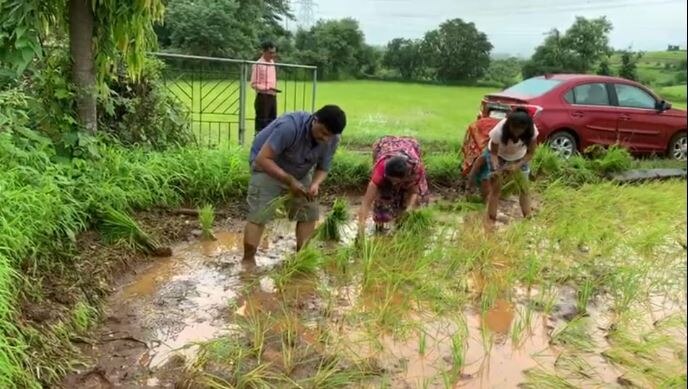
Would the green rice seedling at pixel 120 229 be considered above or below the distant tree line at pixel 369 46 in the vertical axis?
below

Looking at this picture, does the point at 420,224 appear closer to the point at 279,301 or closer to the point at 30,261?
the point at 279,301

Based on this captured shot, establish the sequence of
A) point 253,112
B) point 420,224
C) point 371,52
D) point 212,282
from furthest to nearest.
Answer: point 371,52, point 253,112, point 420,224, point 212,282

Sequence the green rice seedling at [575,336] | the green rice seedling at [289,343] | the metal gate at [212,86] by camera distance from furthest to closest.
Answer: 1. the metal gate at [212,86]
2. the green rice seedling at [575,336]
3. the green rice seedling at [289,343]

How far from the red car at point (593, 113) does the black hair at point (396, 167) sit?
184 inches

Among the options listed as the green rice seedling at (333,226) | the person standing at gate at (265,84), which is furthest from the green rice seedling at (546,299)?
the person standing at gate at (265,84)

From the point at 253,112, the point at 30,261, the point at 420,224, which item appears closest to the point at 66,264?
the point at 30,261

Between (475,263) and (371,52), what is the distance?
42.4ft

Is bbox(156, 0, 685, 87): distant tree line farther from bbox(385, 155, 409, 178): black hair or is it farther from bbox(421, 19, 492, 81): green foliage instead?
bbox(385, 155, 409, 178): black hair

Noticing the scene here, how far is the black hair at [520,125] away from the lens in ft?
17.4

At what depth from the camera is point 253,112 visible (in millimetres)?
9641

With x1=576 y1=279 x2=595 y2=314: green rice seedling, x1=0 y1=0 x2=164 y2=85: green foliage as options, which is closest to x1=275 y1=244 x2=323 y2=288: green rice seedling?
x1=576 y1=279 x2=595 y2=314: green rice seedling

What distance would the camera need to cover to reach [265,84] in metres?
8.77

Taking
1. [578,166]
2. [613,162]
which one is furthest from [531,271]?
[613,162]

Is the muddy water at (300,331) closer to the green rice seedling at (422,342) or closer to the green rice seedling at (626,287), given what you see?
the green rice seedling at (422,342)
